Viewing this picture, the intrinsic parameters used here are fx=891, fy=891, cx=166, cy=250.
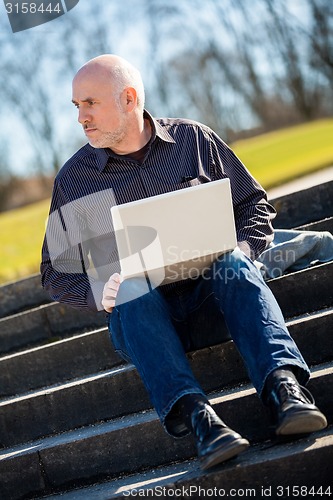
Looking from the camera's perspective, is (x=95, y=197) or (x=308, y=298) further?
(x=308, y=298)

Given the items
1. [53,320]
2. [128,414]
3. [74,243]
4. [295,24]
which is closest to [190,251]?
[74,243]

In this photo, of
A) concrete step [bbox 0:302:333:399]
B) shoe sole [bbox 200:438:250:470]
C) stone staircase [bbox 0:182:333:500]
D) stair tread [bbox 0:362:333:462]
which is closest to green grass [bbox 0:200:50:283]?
concrete step [bbox 0:302:333:399]

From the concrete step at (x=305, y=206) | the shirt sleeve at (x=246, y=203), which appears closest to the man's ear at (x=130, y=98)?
the shirt sleeve at (x=246, y=203)

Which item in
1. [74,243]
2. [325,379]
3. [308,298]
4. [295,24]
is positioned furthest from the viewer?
[295,24]

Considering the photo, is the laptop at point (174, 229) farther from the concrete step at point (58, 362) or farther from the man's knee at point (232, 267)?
the concrete step at point (58, 362)

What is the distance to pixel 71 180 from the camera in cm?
359

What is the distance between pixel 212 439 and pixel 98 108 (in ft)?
4.57

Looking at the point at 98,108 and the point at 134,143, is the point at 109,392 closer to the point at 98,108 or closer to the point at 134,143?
the point at 134,143

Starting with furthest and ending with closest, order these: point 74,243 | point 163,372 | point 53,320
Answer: point 53,320 < point 74,243 < point 163,372

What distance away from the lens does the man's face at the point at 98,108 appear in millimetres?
3434

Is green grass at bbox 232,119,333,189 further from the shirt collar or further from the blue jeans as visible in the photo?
the blue jeans

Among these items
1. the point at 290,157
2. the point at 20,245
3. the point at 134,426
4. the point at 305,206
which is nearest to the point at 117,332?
the point at 134,426

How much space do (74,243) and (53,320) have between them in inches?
55.5

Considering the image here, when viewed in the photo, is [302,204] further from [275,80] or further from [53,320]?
[275,80]
